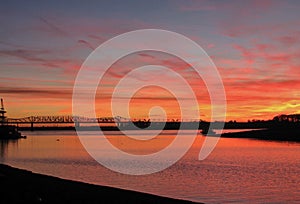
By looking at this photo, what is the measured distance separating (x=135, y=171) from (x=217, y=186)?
1321 cm


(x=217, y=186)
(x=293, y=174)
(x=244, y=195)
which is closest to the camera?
(x=244, y=195)

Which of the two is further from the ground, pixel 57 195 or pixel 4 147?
pixel 4 147

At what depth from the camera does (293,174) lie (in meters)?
40.6

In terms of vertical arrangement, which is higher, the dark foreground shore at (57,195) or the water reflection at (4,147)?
the water reflection at (4,147)

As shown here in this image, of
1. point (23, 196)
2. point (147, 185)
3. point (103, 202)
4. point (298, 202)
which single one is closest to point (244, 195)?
point (298, 202)

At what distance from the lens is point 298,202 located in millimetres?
26297

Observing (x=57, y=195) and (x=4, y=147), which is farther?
(x=4, y=147)

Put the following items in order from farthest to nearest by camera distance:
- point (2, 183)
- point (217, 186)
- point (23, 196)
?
point (217, 186)
point (2, 183)
point (23, 196)

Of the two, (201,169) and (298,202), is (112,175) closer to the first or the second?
(201,169)

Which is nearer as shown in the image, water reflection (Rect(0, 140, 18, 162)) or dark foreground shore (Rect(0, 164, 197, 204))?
dark foreground shore (Rect(0, 164, 197, 204))

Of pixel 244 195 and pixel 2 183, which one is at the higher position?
pixel 2 183

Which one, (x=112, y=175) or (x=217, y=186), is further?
(x=112, y=175)

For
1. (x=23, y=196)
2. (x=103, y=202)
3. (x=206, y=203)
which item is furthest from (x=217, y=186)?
(x=23, y=196)

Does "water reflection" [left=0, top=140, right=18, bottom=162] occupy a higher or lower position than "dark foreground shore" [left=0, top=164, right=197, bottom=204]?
higher
